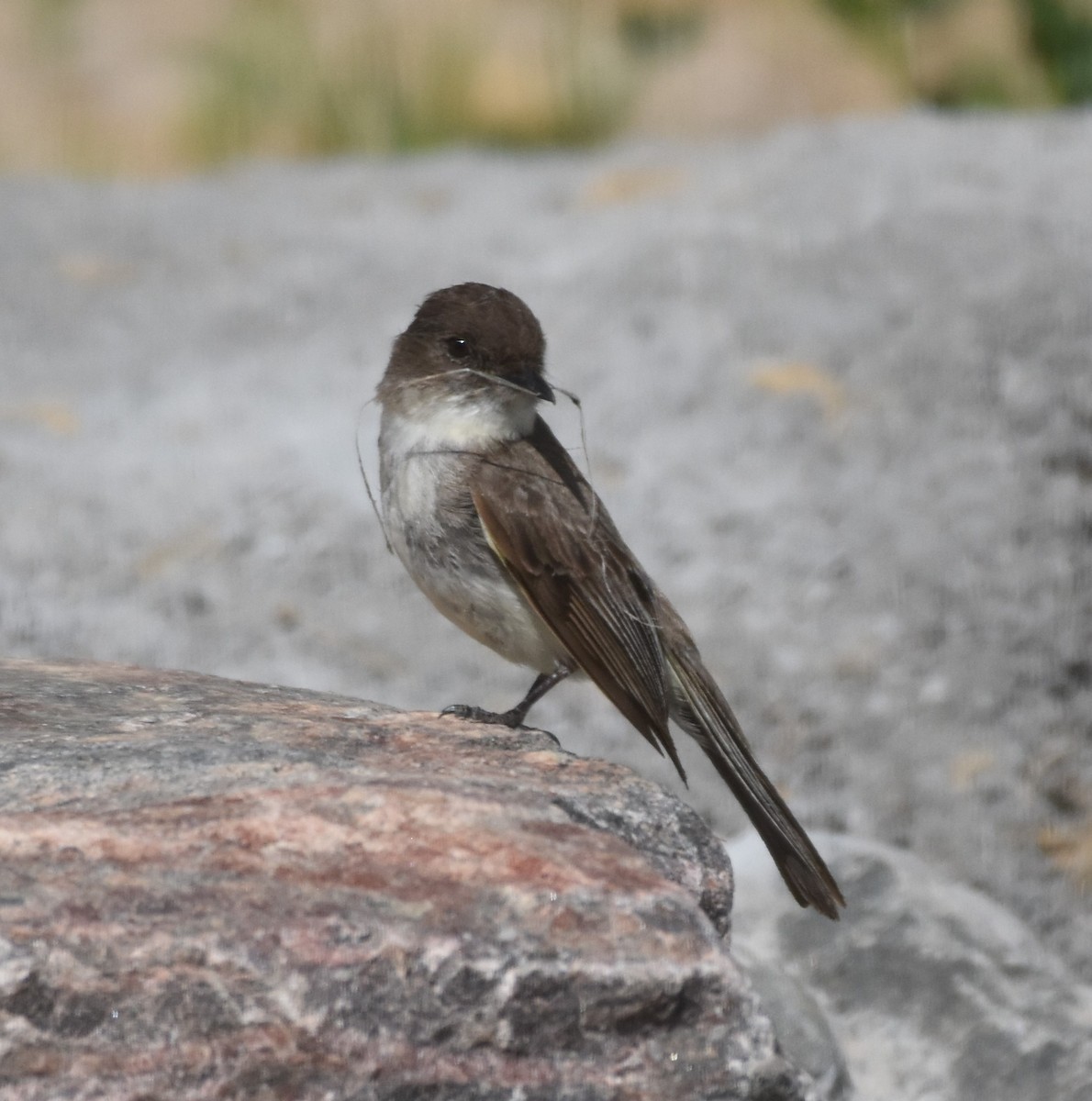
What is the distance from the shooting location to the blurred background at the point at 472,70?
986 cm

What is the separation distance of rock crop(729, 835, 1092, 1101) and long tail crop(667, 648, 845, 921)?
38 cm

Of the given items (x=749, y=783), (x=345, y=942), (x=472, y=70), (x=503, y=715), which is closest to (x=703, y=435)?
(x=749, y=783)

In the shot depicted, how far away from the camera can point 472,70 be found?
10055mm

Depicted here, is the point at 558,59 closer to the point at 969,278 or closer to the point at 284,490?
the point at 969,278

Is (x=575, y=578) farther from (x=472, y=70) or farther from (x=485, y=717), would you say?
(x=472, y=70)

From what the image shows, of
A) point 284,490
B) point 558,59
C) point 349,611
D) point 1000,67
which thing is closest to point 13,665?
point 349,611

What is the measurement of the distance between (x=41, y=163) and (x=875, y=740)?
21.0 ft

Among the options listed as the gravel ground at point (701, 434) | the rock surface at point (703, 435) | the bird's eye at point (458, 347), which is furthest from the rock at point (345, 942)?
the gravel ground at point (701, 434)

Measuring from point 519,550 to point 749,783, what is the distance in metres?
0.84

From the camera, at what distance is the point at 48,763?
353 centimetres

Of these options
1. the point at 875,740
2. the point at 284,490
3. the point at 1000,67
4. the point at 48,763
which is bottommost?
the point at 875,740

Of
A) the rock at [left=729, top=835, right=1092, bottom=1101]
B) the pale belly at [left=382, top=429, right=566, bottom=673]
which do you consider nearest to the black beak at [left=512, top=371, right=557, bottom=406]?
the pale belly at [left=382, top=429, right=566, bottom=673]

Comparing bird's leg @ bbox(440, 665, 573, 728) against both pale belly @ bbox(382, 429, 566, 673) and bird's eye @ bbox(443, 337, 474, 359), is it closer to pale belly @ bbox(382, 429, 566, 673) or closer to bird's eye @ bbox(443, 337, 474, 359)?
pale belly @ bbox(382, 429, 566, 673)

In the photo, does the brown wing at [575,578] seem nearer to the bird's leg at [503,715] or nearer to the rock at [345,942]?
the bird's leg at [503,715]
